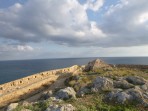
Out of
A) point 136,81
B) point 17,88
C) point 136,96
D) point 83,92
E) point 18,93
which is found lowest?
point 18,93

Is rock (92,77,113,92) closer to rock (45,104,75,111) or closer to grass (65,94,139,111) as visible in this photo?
grass (65,94,139,111)

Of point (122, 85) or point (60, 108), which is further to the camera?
point (122, 85)

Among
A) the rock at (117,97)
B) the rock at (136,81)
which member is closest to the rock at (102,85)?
the rock at (117,97)

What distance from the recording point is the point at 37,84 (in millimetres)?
40906

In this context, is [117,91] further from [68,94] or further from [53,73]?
[53,73]

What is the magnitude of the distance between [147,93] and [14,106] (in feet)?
41.1

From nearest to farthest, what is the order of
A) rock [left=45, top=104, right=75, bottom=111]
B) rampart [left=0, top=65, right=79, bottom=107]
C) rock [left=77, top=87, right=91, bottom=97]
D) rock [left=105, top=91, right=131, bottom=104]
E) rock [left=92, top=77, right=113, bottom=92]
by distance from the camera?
1. rock [left=45, top=104, right=75, bottom=111]
2. rock [left=105, top=91, right=131, bottom=104]
3. rock [left=77, top=87, right=91, bottom=97]
4. rock [left=92, top=77, right=113, bottom=92]
5. rampart [left=0, top=65, right=79, bottom=107]

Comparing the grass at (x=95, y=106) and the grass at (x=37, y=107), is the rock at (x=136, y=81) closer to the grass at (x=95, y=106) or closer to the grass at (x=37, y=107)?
the grass at (x=95, y=106)

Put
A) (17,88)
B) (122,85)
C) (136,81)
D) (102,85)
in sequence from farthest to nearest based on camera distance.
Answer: (17,88)
(136,81)
(122,85)
(102,85)

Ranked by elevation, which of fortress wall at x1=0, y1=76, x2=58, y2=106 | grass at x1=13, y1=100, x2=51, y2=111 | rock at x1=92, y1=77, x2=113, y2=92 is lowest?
fortress wall at x1=0, y1=76, x2=58, y2=106

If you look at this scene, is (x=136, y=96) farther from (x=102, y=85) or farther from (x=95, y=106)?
(x=102, y=85)

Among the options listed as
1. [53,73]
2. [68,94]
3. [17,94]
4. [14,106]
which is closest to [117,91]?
[68,94]

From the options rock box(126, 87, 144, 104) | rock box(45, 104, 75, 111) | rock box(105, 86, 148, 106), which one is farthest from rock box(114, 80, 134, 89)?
rock box(45, 104, 75, 111)

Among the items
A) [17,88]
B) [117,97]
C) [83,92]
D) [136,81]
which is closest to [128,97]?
[117,97]
